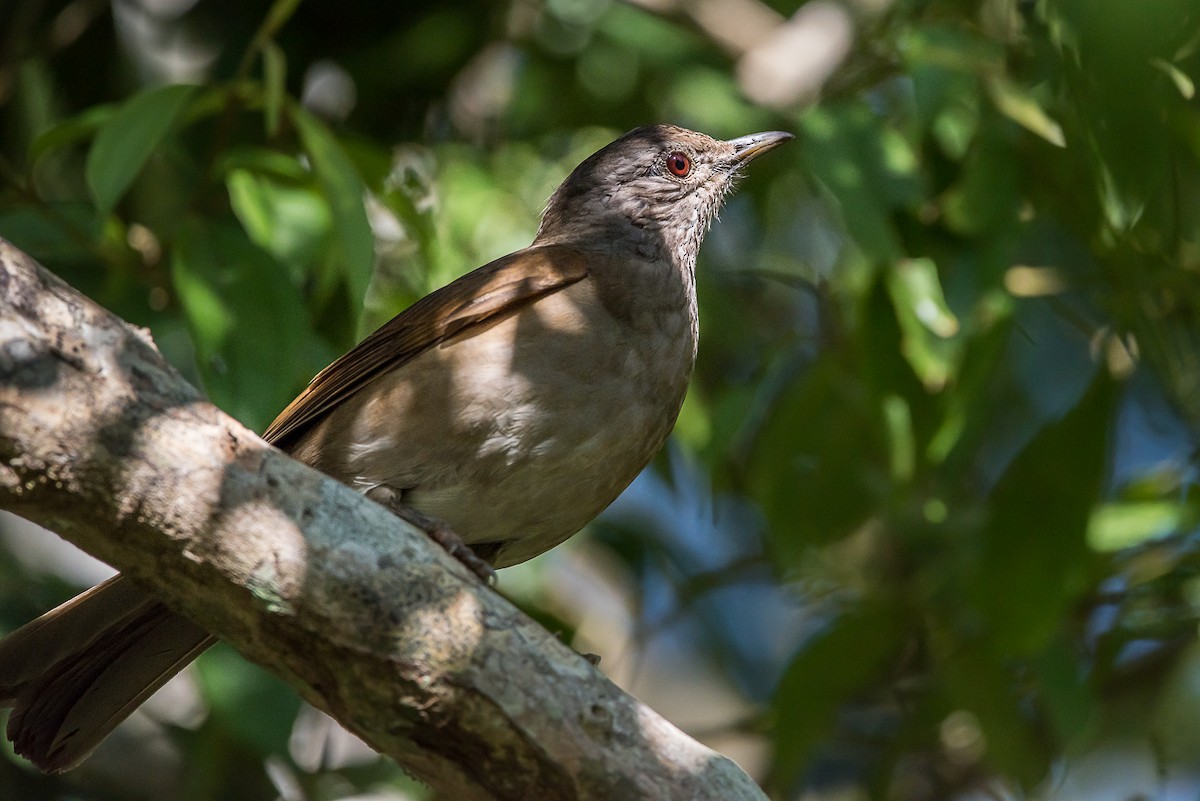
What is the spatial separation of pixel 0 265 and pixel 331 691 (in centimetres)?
105

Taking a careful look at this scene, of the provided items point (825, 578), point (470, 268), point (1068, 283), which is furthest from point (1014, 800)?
point (470, 268)

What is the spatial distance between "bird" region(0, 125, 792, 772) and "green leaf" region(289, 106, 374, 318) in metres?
0.40

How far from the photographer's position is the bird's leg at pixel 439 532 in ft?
11.7

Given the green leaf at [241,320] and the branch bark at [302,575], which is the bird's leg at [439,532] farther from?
the branch bark at [302,575]

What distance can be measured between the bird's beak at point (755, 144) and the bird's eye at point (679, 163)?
6.7 inches

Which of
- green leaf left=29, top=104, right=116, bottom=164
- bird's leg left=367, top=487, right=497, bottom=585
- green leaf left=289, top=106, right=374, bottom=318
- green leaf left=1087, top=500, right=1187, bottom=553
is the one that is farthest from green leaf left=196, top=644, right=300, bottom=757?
green leaf left=1087, top=500, right=1187, bottom=553

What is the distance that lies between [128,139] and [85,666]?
132 cm

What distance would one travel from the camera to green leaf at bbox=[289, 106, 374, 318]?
11.2 ft

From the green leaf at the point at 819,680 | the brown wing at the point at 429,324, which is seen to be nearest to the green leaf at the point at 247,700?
the brown wing at the point at 429,324

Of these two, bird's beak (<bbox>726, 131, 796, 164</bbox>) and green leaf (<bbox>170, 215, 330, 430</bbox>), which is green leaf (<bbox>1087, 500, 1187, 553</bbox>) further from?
green leaf (<bbox>170, 215, 330, 430</bbox>)

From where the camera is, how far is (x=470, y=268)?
4.75 metres

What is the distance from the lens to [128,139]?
11.2 ft

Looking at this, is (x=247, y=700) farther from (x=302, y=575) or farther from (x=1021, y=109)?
(x=1021, y=109)

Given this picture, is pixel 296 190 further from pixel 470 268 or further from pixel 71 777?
pixel 71 777
